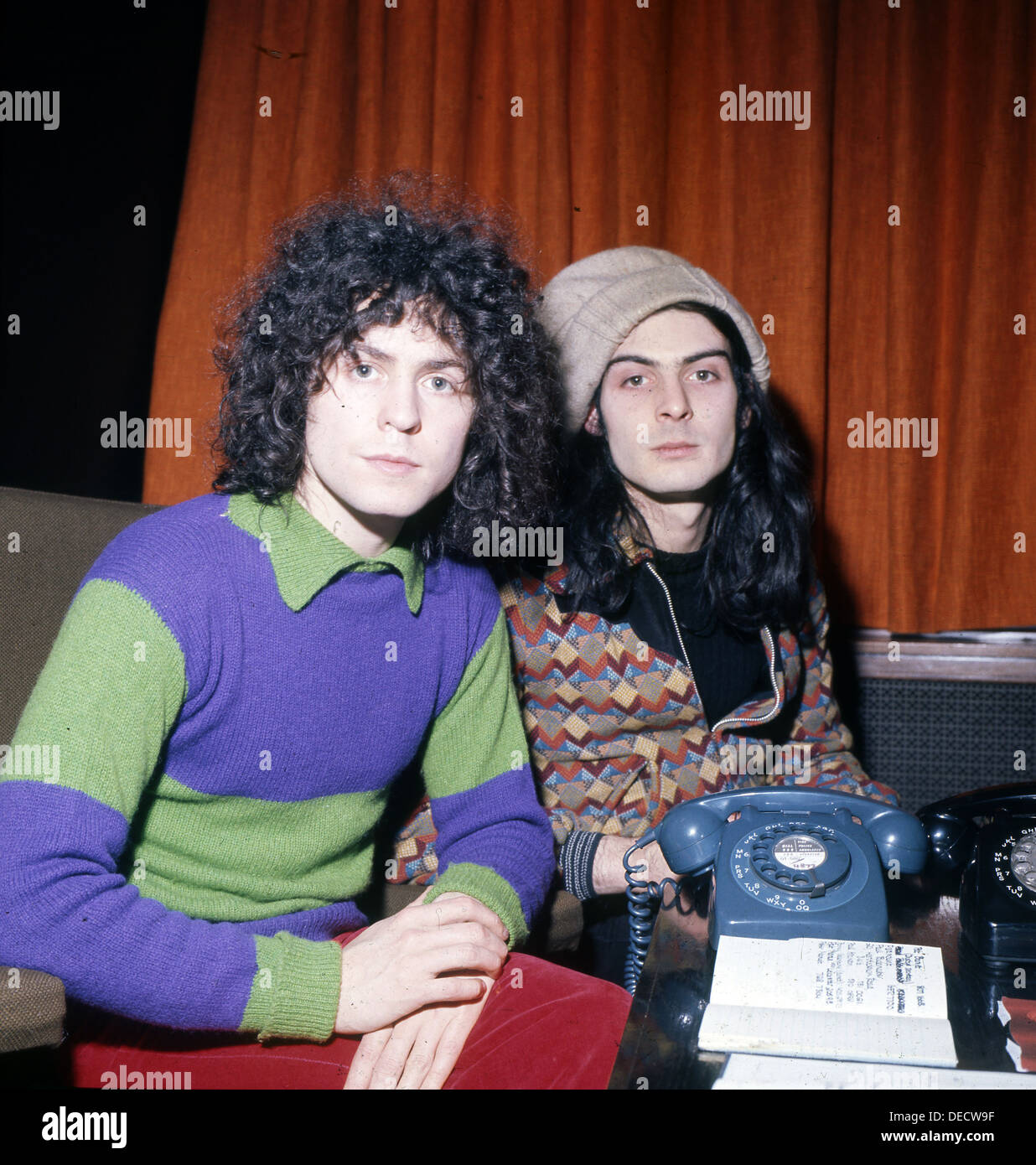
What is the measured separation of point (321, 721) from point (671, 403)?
0.65 metres

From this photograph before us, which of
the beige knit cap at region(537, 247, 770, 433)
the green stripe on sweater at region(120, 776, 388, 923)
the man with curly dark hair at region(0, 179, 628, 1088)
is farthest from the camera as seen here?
the beige knit cap at region(537, 247, 770, 433)

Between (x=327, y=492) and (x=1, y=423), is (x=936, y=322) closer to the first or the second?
(x=327, y=492)

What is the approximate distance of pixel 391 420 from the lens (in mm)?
931

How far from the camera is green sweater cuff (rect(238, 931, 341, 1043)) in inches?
32.4

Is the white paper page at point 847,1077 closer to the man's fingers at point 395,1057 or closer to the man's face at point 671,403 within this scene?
the man's fingers at point 395,1057

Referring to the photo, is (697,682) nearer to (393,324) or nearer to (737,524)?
(737,524)

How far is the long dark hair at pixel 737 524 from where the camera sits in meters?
1.35

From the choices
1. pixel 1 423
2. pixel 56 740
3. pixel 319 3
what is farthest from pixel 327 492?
pixel 319 3

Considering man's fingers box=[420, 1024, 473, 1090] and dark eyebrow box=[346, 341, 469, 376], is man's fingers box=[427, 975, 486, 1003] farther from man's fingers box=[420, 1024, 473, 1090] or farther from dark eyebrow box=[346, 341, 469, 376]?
dark eyebrow box=[346, 341, 469, 376]

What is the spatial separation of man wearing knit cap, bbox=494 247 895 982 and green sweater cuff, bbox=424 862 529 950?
0.90 feet

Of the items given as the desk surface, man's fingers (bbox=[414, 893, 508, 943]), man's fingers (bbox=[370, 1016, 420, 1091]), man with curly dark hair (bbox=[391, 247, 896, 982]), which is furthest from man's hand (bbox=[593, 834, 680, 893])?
man's fingers (bbox=[370, 1016, 420, 1091])

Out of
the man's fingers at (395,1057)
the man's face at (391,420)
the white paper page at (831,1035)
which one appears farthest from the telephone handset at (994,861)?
the man's face at (391,420)

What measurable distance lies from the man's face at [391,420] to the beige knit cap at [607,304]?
0.39 metres
